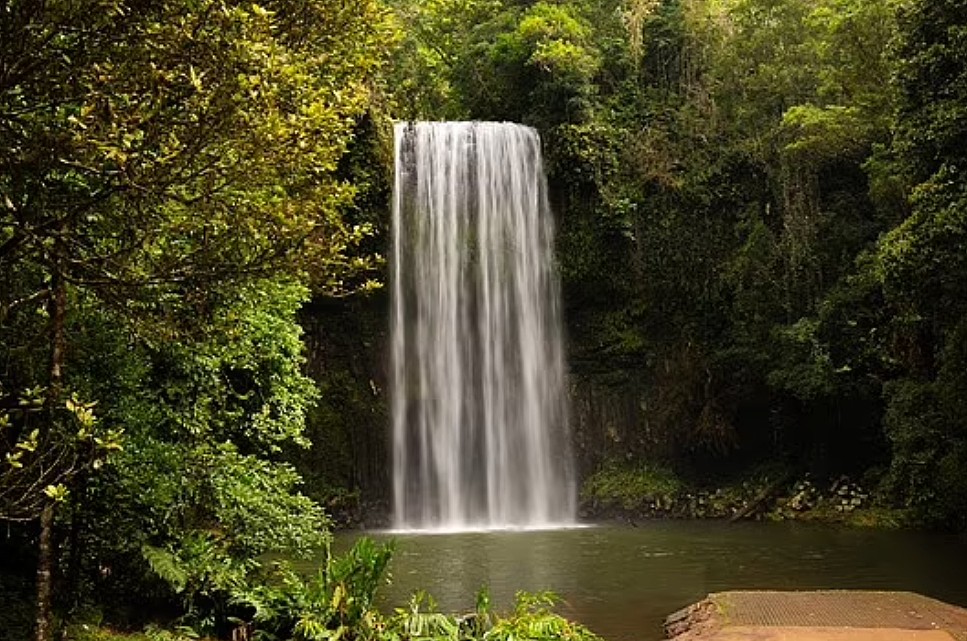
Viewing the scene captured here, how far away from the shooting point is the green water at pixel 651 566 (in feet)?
30.0

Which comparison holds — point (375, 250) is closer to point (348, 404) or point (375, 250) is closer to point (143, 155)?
point (348, 404)

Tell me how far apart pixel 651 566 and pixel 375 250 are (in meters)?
11.3

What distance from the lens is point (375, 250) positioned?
20.8 metres

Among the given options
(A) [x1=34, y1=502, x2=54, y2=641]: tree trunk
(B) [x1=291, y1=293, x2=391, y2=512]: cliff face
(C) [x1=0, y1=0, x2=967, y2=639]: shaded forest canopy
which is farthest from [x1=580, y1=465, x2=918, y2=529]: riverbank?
(A) [x1=34, y1=502, x2=54, y2=641]: tree trunk

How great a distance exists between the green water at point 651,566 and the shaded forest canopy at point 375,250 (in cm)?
182

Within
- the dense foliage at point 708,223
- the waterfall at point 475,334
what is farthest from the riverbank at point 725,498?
the waterfall at point 475,334

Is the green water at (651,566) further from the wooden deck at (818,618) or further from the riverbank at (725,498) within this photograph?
the riverbank at (725,498)

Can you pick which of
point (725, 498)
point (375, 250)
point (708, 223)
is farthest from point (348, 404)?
point (708, 223)

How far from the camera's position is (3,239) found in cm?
454

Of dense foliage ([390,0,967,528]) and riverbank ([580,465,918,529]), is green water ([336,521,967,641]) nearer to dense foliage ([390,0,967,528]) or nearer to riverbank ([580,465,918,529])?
riverbank ([580,465,918,529])

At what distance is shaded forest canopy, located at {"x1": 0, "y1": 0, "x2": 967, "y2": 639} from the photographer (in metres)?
4.36

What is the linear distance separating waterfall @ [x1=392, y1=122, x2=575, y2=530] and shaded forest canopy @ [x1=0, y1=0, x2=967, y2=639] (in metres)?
0.62

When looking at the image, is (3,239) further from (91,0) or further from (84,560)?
(84,560)

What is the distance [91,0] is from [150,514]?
141 inches
